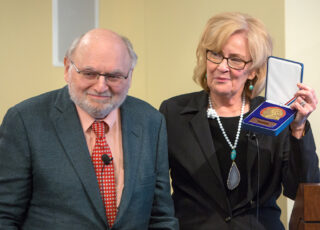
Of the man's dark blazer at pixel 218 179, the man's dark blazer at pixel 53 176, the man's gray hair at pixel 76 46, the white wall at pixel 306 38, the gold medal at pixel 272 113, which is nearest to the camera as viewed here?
the man's dark blazer at pixel 53 176

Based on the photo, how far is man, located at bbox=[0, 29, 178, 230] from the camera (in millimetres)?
1657

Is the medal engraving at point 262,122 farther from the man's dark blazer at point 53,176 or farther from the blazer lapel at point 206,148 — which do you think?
the man's dark blazer at point 53,176

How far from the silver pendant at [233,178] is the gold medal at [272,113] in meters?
0.39

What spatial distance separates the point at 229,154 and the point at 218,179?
15 centimetres

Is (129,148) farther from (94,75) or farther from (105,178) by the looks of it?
(94,75)

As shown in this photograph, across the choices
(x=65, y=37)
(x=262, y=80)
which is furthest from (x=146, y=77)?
(x=262, y=80)

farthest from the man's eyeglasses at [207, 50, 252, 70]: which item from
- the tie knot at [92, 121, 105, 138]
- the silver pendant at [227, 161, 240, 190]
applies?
the tie knot at [92, 121, 105, 138]

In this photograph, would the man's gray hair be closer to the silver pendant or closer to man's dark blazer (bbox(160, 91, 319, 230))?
man's dark blazer (bbox(160, 91, 319, 230))

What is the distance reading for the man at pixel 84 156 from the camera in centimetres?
166

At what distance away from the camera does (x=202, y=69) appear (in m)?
2.37

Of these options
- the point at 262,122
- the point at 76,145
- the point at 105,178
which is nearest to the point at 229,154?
the point at 262,122

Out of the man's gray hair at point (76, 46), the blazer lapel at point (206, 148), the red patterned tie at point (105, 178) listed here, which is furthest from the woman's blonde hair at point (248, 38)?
the red patterned tie at point (105, 178)

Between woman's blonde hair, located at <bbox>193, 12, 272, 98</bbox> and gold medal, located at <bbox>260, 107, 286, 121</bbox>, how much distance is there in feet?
1.24

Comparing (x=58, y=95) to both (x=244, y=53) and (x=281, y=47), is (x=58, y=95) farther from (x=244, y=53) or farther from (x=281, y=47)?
(x=281, y=47)
